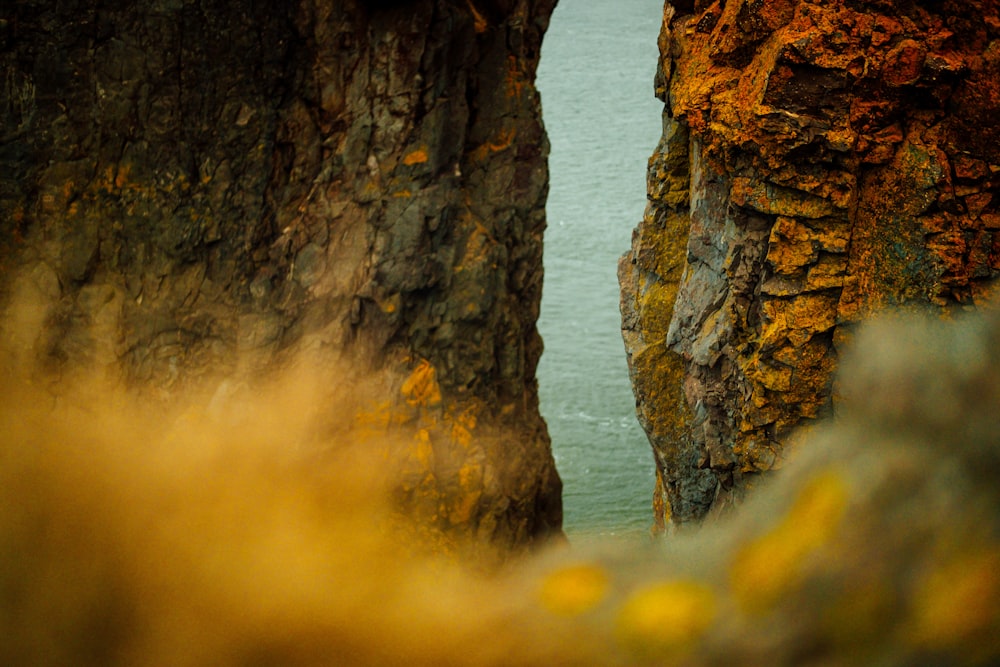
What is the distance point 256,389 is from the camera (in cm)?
552

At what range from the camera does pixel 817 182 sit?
535 centimetres

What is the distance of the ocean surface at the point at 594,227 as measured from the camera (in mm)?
11867

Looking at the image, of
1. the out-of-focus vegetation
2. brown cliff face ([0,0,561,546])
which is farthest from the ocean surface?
→ the out-of-focus vegetation

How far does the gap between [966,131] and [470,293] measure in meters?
2.94

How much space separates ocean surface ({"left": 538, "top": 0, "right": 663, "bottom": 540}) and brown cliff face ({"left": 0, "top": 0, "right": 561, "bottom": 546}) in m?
5.21

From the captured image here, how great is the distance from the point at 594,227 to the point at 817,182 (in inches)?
332

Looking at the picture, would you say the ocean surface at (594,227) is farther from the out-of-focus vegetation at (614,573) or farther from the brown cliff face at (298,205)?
the out-of-focus vegetation at (614,573)

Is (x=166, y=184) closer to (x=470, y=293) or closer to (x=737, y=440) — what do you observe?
(x=470, y=293)

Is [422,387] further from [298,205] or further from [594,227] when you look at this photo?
[594,227]

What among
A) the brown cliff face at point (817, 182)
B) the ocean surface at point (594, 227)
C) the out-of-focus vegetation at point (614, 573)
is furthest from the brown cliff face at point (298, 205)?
the ocean surface at point (594, 227)

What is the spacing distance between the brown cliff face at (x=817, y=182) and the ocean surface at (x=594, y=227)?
529cm

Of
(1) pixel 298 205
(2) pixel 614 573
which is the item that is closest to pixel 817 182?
(1) pixel 298 205

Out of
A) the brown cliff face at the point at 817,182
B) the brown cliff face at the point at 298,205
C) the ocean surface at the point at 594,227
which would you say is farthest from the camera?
the ocean surface at the point at 594,227

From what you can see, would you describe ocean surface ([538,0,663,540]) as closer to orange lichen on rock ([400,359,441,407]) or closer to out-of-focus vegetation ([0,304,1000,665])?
orange lichen on rock ([400,359,441,407])
